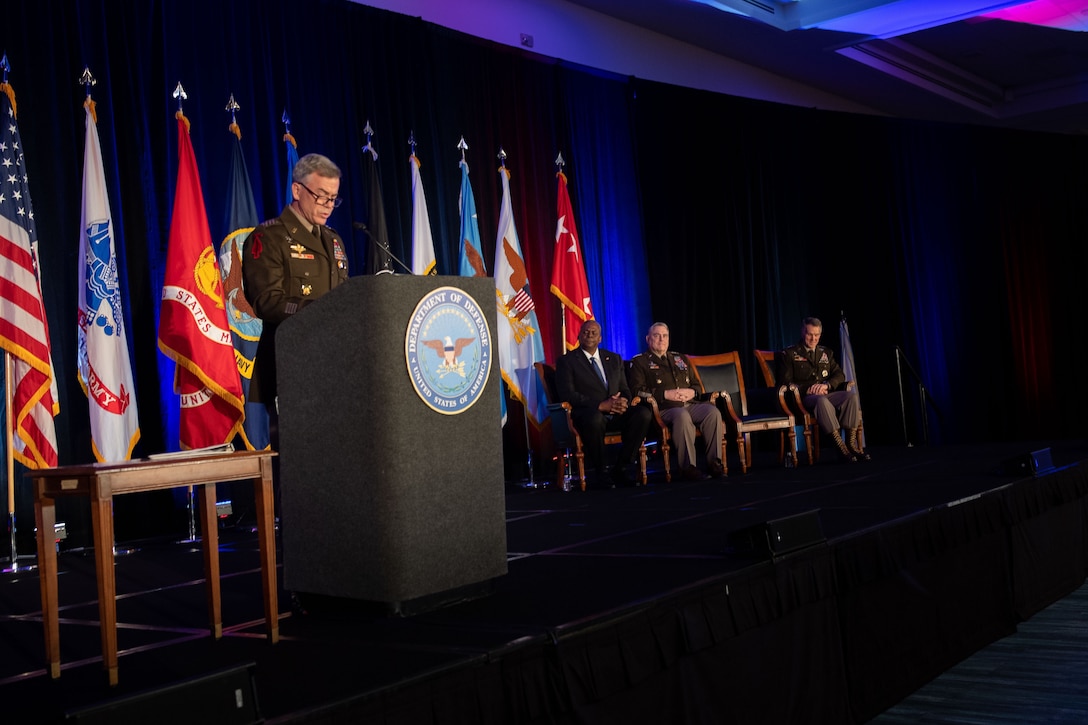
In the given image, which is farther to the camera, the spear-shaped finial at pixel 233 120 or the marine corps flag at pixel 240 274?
the spear-shaped finial at pixel 233 120

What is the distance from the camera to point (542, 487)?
6.50 metres

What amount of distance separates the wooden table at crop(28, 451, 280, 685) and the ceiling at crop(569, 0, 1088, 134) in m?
6.80

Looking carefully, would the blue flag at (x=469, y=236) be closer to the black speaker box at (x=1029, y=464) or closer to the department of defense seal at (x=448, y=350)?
the black speaker box at (x=1029, y=464)

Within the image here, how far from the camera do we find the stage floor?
1643mm

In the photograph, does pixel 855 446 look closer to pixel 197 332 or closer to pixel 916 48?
pixel 197 332

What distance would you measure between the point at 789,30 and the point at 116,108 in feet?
18.6

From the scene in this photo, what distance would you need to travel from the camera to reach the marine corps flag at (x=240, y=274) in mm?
5332

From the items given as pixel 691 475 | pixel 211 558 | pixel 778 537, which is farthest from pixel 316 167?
pixel 691 475

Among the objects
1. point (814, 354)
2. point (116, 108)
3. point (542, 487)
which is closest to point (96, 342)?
point (116, 108)

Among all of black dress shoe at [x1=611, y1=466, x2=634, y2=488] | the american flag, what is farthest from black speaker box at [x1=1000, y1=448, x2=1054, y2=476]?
the american flag

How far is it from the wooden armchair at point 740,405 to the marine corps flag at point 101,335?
355cm

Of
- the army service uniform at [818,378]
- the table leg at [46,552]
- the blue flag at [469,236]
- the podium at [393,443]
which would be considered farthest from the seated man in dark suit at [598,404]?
the table leg at [46,552]

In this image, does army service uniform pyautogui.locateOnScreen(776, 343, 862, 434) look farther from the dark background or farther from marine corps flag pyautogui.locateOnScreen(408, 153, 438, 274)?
marine corps flag pyautogui.locateOnScreen(408, 153, 438, 274)

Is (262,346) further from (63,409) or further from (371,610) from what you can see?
(63,409)
